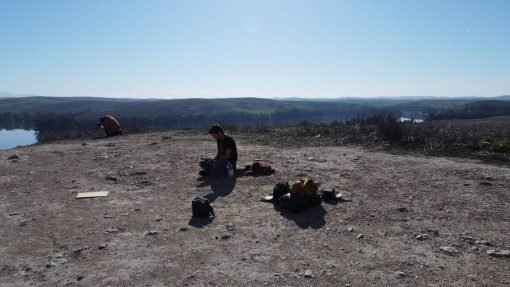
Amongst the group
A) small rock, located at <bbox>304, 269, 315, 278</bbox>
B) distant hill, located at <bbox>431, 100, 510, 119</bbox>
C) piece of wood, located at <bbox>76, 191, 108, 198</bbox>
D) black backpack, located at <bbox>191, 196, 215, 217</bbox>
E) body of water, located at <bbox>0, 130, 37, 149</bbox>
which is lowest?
body of water, located at <bbox>0, 130, 37, 149</bbox>

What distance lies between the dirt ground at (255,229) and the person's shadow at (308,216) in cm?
3

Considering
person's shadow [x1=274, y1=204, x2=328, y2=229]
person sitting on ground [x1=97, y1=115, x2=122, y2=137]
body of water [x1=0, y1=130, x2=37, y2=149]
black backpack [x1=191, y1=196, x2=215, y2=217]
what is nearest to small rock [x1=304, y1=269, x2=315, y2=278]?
person's shadow [x1=274, y1=204, x2=328, y2=229]

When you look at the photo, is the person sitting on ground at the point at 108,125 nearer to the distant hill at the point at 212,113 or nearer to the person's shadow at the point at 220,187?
the person's shadow at the point at 220,187

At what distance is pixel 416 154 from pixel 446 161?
1409 mm

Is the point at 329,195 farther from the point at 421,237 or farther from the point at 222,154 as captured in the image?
the point at 222,154

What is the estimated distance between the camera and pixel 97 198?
30.7 ft

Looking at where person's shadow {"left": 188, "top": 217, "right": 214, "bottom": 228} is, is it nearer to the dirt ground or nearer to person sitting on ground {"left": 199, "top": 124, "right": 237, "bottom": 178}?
the dirt ground

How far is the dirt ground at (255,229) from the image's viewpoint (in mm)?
5484

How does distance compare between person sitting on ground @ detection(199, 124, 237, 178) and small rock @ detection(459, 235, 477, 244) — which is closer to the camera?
small rock @ detection(459, 235, 477, 244)

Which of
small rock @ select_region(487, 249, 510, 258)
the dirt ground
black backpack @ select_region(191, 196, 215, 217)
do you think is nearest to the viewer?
the dirt ground

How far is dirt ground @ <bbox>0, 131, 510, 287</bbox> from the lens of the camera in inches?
216

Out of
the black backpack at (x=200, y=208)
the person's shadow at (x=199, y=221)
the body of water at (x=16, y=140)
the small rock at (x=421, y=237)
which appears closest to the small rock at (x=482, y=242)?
the small rock at (x=421, y=237)

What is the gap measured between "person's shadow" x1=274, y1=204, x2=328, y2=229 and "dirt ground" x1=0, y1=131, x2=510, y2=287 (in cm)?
3

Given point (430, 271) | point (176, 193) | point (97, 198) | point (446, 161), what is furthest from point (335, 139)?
point (430, 271)
